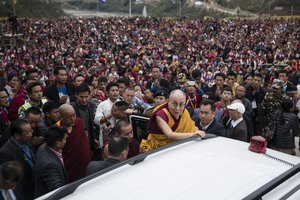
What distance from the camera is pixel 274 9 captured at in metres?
43.4

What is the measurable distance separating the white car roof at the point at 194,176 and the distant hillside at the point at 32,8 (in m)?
43.6

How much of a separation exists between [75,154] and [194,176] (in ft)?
6.04

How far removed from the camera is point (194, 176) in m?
1.93

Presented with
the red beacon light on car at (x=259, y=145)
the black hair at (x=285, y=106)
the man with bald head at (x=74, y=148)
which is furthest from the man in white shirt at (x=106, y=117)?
the black hair at (x=285, y=106)

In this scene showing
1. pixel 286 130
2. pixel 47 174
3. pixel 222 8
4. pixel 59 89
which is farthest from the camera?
pixel 222 8

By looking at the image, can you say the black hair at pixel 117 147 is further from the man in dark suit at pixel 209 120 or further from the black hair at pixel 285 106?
the black hair at pixel 285 106

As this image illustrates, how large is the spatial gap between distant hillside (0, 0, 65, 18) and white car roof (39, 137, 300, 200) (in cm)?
4365

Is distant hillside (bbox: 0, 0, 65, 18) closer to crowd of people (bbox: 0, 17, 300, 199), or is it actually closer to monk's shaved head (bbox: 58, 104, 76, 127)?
crowd of people (bbox: 0, 17, 300, 199)

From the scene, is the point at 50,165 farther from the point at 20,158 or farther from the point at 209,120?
the point at 209,120

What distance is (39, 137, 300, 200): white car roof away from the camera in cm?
178

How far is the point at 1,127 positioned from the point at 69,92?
1.75 m

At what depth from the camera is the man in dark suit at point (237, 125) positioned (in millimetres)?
4039

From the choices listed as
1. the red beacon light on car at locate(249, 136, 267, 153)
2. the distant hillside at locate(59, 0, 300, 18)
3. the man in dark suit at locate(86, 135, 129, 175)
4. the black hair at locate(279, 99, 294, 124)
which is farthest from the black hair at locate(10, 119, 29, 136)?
the distant hillside at locate(59, 0, 300, 18)

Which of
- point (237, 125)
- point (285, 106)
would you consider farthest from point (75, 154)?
point (285, 106)
